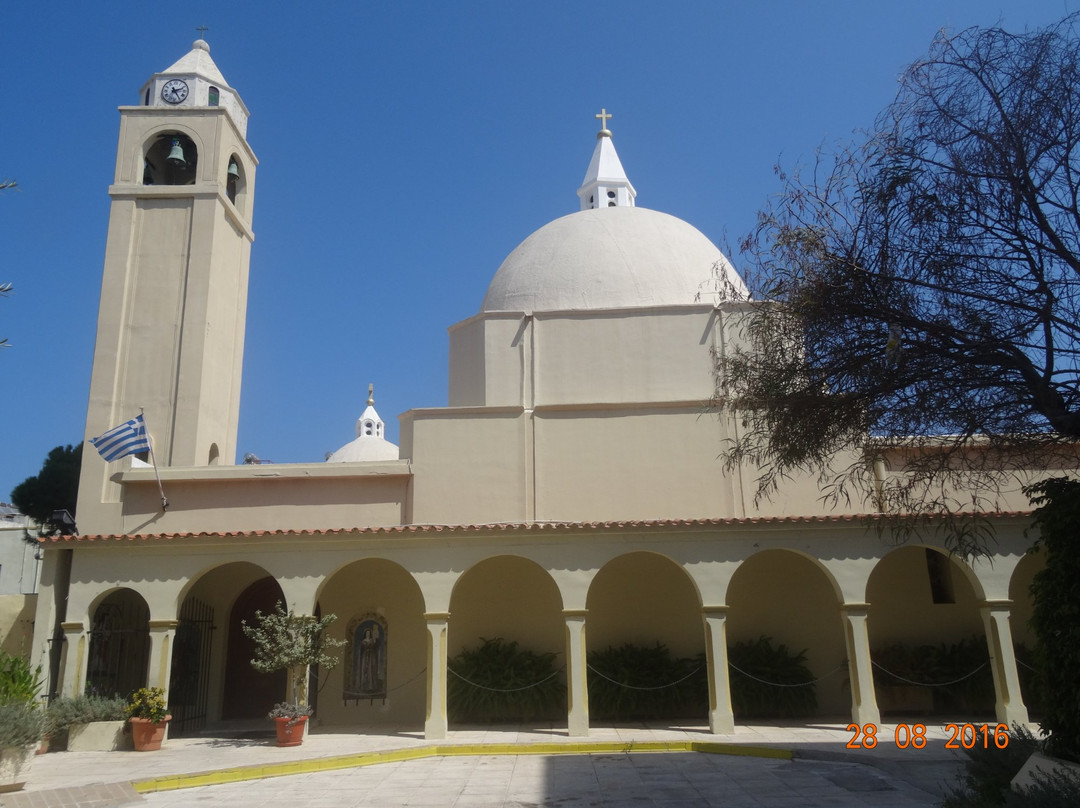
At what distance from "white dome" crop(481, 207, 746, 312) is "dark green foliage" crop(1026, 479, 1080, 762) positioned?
11.6 metres

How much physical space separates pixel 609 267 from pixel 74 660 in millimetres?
13393

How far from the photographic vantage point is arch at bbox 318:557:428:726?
665 inches

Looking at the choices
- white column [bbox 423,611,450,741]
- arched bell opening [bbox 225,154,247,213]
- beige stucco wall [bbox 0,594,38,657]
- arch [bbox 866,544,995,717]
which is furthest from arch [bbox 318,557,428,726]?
arched bell opening [bbox 225,154,247,213]

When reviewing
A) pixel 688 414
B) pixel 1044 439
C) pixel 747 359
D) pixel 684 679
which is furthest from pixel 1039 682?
pixel 688 414

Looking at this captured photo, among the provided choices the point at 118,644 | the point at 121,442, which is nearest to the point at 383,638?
the point at 118,644

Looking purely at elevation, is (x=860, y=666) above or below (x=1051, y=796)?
above

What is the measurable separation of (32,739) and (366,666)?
7175mm

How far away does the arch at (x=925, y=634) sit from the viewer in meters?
15.9

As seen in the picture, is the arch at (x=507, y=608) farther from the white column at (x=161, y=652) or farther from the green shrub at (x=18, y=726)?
the green shrub at (x=18, y=726)

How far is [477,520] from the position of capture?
1764 centimetres

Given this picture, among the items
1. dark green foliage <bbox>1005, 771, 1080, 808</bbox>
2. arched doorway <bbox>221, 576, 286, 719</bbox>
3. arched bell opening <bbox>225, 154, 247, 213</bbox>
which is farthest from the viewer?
arched bell opening <bbox>225, 154, 247, 213</bbox>

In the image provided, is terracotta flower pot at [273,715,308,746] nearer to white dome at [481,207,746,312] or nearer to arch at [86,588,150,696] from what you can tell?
arch at [86,588,150,696]

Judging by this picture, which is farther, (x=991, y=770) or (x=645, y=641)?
(x=645, y=641)

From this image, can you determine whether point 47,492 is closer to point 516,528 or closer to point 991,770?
point 516,528
